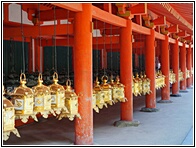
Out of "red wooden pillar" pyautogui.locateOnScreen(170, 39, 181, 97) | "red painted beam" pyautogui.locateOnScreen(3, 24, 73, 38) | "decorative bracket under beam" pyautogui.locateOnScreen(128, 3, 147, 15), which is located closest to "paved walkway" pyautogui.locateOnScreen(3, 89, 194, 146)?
"red painted beam" pyautogui.locateOnScreen(3, 24, 73, 38)

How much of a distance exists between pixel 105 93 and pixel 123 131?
1012mm

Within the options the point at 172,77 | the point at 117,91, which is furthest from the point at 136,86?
the point at 172,77

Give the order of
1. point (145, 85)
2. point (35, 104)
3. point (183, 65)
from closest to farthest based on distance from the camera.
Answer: point (35, 104) < point (145, 85) < point (183, 65)

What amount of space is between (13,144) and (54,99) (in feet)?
5.02

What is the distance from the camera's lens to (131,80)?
748 centimetres

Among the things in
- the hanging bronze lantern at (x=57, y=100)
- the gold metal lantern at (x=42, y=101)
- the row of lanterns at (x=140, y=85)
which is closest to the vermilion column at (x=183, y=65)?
the row of lanterns at (x=140, y=85)

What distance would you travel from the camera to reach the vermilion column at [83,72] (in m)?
5.27

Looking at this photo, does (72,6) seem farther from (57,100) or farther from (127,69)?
(127,69)

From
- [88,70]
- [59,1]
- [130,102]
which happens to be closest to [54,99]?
[88,70]

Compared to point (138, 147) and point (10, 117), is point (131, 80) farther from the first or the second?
point (10, 117)

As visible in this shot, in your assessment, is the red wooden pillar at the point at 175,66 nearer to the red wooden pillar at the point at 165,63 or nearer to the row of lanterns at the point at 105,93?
the red wooden pillar at the point at 165,63

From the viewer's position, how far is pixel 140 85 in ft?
27.9

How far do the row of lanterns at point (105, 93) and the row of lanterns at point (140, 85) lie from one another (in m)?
0.81

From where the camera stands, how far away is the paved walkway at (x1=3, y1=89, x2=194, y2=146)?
5.95 metres
